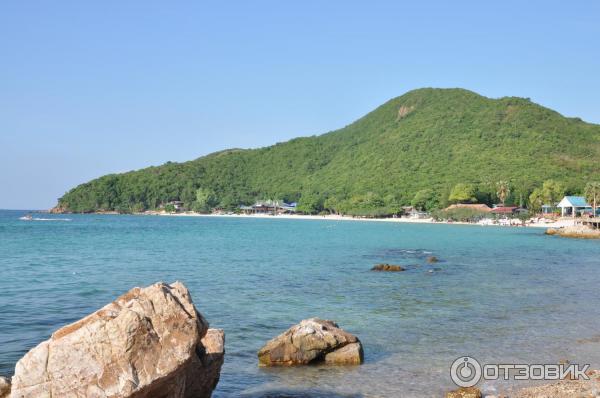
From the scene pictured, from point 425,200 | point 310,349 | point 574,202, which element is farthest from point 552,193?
point 310,349

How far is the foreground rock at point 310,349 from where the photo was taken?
14.3 m

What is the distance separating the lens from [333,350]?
14.7m

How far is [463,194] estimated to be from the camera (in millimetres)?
152875

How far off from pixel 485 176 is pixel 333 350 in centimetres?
16452

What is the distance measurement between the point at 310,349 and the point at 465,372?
3909mm

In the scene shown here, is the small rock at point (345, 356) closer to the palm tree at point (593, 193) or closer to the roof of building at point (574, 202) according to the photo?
the palm tree at point (593, 193)

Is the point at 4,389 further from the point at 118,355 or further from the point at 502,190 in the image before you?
the point at 502,190

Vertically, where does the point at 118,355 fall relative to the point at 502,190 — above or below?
below

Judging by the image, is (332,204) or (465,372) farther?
(332,204)

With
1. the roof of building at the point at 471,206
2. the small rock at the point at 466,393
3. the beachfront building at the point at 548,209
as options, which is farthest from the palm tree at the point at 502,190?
the small rock at the point at 466,393

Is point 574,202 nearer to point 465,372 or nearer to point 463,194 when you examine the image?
point 463,194

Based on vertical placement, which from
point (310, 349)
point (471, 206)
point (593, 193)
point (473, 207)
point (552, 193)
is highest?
point (552, 193)

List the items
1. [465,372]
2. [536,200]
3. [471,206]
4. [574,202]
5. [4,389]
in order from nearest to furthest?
[4,389]
[465,372]
[574,202]
[536,200]
[471,206]

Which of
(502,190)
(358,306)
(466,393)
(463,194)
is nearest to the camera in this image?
(466,393)
